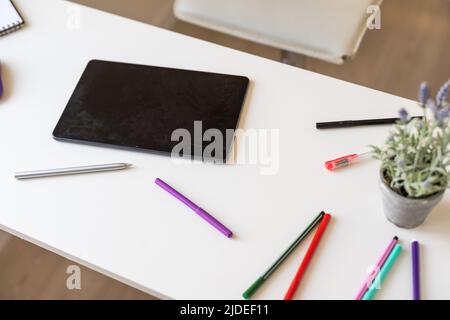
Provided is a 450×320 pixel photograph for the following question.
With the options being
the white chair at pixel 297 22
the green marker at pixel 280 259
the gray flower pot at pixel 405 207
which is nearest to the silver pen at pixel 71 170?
the green marker at pixel 280 259

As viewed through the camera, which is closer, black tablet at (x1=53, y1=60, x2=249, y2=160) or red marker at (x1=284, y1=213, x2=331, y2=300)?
red marker at (x1=284, y1=213, x2=331, y2=300)

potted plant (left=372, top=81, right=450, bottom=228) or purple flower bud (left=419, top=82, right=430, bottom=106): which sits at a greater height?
purple flower bud (left=419, top=82, right=430, bottom=106)

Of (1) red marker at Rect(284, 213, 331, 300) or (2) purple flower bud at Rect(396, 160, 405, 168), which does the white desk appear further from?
(2) purple flower bud at Rect(396, 160, 405, 168)

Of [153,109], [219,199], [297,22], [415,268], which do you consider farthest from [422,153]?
[297,22]

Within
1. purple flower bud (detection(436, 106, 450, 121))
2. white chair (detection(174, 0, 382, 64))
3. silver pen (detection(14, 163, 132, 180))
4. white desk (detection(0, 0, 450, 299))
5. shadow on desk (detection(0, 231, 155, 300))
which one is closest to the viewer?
purple flower bud (detection(436, 106, 450, 121))

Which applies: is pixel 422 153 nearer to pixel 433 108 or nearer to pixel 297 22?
pixel 433 108

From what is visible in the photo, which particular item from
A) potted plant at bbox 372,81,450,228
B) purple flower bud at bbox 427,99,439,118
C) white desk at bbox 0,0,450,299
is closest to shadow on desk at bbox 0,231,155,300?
white desk at bbox 0,0,450,299

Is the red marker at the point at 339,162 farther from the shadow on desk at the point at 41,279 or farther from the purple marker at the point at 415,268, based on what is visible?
the shadow on desk at the point at 41,279

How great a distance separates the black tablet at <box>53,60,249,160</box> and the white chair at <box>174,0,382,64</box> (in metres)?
0.37

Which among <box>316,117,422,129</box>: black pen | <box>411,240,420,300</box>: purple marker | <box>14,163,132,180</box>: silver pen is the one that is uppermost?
<box>316,117,422,129</box>: black pen

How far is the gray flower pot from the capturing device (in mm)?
703

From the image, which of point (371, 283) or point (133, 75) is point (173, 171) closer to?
point (133, 75)

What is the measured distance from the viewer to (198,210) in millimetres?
803

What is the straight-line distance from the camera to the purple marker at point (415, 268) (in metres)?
0.71
